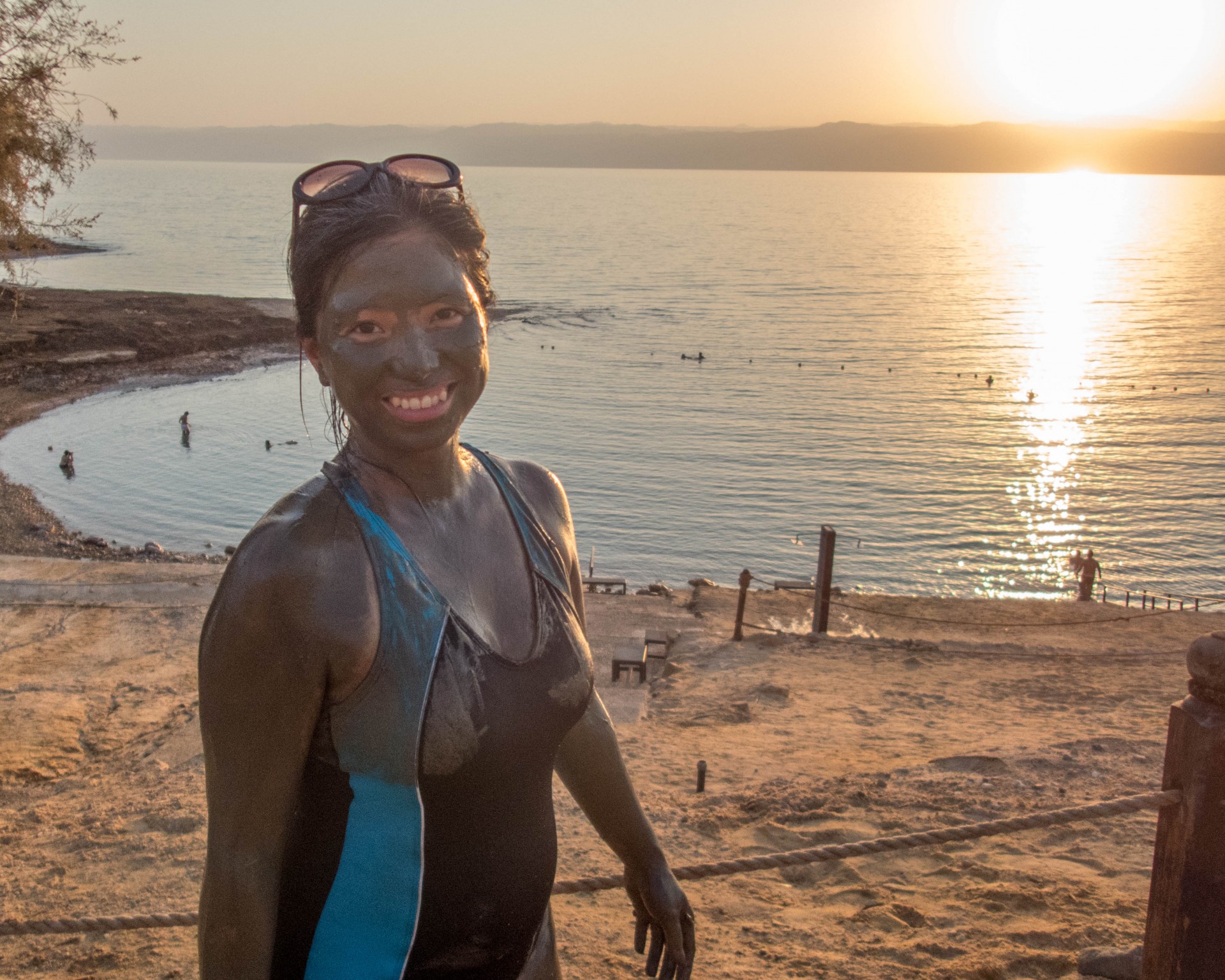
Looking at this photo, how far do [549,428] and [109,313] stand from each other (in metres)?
25.7

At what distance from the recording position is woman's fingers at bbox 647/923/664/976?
238cm

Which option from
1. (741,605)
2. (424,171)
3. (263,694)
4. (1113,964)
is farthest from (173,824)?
(741,605)

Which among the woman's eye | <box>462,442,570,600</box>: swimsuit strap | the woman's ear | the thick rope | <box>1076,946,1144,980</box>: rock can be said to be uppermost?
the woman's eye

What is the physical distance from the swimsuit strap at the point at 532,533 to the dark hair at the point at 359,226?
1.39 ft

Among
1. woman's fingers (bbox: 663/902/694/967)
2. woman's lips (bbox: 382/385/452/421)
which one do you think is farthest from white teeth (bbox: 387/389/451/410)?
woman's fingers (bbox: 663/902/694/967)

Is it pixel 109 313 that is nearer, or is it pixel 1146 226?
pixel 109 313

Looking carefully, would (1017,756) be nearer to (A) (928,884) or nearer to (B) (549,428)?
(A) (928,884)

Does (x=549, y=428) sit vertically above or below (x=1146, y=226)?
below

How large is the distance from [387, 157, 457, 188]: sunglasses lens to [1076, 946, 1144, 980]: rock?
14.7 ft

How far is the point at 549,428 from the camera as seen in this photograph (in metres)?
40.8

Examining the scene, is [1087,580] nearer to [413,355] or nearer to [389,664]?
[413,355]

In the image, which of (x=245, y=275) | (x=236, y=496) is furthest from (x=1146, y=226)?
(x=236, y=496)

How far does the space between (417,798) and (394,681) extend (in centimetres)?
21

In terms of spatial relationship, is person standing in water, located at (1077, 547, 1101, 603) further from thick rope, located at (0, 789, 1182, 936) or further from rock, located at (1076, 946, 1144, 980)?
thick rope, located at (0, 789, 1182, 936)
